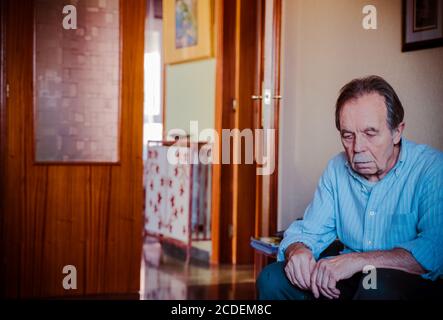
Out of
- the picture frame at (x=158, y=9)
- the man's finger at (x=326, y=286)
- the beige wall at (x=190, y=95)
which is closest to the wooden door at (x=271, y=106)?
the man's finger at (x=326, y=286)

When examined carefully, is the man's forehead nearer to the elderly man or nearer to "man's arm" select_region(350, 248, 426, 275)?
the elderly man

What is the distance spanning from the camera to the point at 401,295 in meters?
1.58

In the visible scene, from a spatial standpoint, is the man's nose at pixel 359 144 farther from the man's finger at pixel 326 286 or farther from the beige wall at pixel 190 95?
the beige wall at pixel 190 95

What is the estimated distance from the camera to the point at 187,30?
488 cm

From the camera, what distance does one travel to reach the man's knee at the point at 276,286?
185cm

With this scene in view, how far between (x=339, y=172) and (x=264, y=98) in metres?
1.23

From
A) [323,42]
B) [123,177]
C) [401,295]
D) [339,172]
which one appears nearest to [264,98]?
[323,42]

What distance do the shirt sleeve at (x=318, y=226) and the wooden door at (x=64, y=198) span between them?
150cm

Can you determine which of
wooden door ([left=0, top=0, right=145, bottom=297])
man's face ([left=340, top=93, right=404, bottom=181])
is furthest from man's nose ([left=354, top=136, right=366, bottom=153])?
wooden door ([left=0, top=0, right=145, bottom=297])

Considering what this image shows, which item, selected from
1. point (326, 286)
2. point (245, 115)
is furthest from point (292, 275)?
point (245, 115)

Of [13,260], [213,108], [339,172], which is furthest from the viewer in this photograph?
[213,108]

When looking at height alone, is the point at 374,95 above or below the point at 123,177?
above

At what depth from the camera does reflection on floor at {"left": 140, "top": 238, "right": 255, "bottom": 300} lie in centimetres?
344
